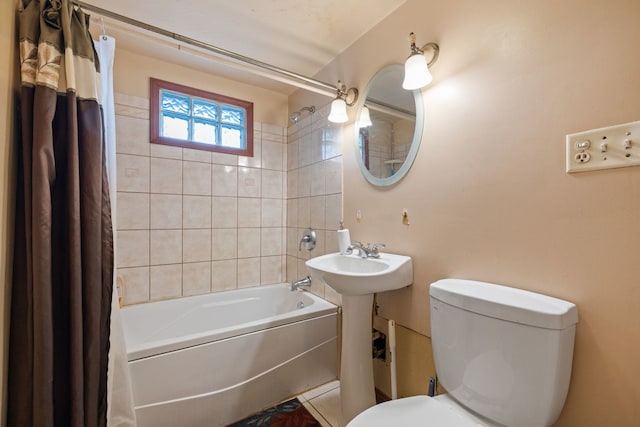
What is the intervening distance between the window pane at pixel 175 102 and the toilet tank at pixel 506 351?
218cm

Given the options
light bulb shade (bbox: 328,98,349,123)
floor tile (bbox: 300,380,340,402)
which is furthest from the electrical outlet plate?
floor tile (bbox: 300,380,340,402)

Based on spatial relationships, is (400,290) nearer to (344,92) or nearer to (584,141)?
(584,141)

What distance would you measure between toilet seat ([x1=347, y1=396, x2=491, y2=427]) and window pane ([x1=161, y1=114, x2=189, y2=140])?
83.7 inches

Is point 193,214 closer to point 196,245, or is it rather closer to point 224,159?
point 196,245

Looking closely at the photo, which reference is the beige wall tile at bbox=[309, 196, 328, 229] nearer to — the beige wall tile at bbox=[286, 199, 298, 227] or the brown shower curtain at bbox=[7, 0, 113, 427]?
the beige wall tile at bbox=[286, 199, 298, 227]

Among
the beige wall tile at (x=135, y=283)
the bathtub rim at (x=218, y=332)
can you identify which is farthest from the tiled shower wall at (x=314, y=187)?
the beige wall tile at (x=135, y=283)

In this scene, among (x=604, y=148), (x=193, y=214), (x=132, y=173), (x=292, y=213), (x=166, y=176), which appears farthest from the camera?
(x=292, y=213)

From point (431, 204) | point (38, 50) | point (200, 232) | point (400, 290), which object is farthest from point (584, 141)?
point (200, 232)

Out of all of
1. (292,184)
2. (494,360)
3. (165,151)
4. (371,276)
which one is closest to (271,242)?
(292,184)

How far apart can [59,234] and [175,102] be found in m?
1.48

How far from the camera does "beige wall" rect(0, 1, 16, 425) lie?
0.83m

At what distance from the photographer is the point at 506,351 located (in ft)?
2.79

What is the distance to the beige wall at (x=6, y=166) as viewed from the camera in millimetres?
833

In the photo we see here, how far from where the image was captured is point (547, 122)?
92 cm
